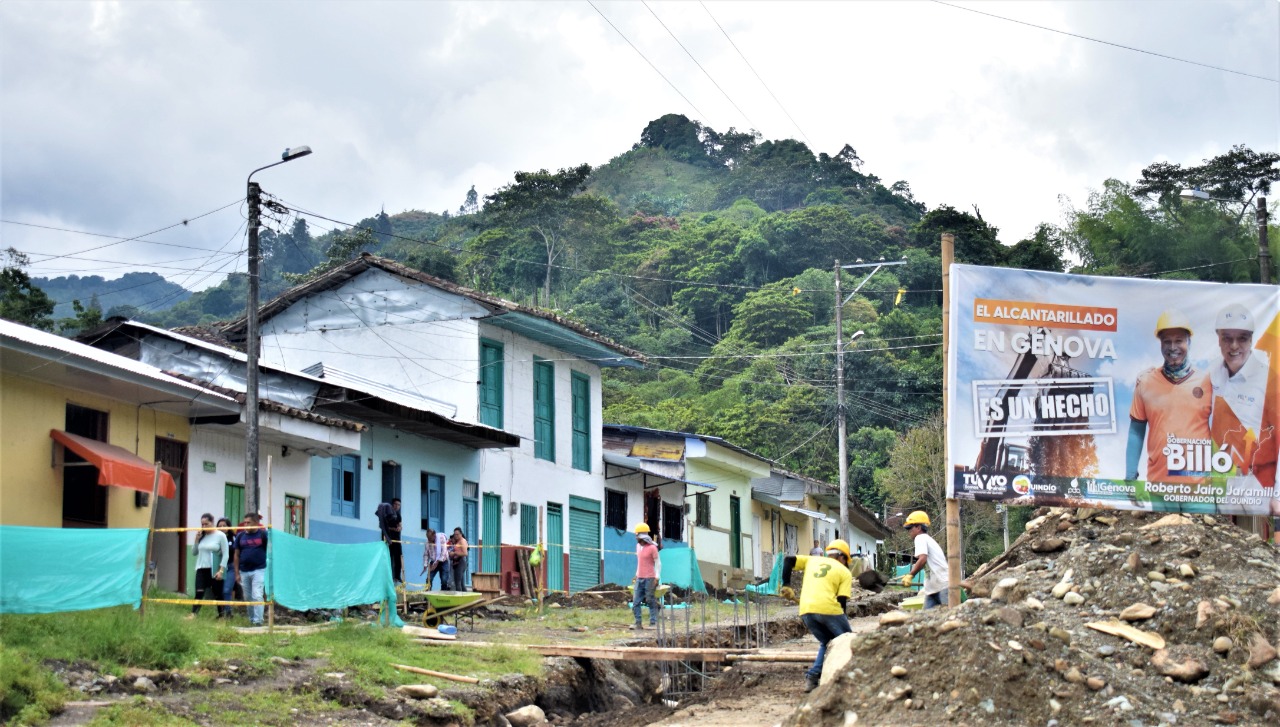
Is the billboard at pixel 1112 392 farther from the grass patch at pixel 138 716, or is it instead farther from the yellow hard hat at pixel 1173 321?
the grass patch at pixel 138 716

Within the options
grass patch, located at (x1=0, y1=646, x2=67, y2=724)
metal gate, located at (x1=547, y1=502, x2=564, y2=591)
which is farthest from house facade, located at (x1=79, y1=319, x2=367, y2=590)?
metal gate, located at (x1=547, y1=502, x2=564, y2=591)

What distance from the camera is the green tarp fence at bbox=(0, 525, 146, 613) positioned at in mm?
12688

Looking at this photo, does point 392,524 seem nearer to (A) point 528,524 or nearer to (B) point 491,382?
(B) point 491,382

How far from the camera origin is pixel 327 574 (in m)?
16.6

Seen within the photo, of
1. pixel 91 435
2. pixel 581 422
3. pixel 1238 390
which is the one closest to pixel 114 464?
pixel 91 435

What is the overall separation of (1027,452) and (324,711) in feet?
25.0

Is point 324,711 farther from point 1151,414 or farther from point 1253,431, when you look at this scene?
Answer: point 1253,431

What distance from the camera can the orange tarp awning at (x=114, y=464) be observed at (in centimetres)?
1780

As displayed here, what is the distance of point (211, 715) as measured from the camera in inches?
459

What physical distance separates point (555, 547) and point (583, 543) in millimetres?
1737

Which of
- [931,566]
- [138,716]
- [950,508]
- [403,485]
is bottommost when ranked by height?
[138,716]

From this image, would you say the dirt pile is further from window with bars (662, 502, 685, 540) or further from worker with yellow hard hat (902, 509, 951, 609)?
window with bars (662, 502, 685, 540)

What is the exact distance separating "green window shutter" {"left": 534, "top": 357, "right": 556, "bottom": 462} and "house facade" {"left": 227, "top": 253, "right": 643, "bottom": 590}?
24 mm

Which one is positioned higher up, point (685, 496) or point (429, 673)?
point (685, 496)
